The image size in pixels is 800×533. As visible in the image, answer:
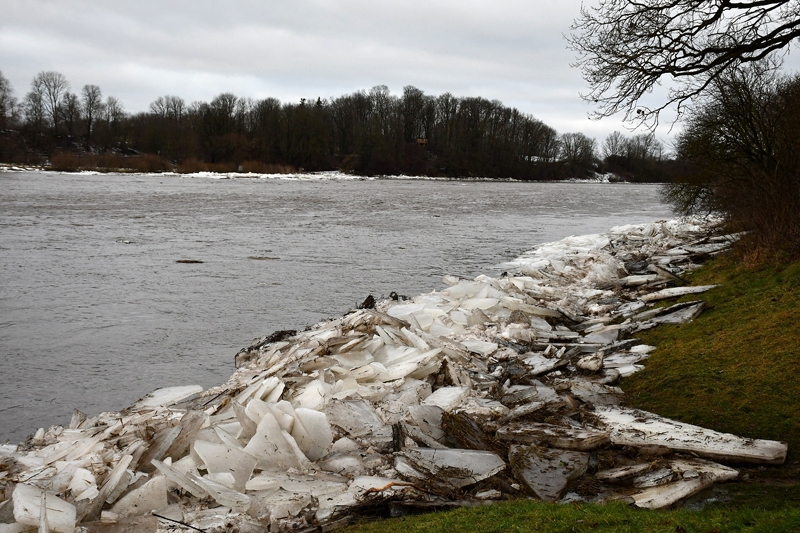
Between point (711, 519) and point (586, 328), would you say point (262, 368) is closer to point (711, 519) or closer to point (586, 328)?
point (586, 328)

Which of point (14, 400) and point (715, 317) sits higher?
point (715, 317)

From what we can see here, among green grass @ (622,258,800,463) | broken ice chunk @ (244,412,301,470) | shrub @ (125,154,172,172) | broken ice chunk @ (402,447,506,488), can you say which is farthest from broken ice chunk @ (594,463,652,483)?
shrub @ (125,154,172,172)

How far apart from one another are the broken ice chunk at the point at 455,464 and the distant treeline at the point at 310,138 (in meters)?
68.9

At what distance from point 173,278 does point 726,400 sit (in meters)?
10.6

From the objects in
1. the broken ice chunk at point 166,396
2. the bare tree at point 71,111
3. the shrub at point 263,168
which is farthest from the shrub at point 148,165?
the broken ice chunk at point 166,396

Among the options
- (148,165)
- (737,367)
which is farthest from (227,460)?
(148,165)

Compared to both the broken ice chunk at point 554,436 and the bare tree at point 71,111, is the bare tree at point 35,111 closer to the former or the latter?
the bare tree at point 71,111

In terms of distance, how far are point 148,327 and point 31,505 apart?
566cm

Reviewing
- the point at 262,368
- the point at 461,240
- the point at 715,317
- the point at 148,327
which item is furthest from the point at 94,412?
the point at 461,240

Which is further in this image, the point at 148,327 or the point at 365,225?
the point at 365,225

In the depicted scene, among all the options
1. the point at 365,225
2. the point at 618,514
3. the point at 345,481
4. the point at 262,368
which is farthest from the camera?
the point at 365,225

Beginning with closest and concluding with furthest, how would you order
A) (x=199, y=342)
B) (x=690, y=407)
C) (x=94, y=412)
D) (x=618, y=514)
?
(x=618, y=514), (x=690, y=407), (x=94, y=412), (x=199, y=342)

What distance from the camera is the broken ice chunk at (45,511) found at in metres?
3.88

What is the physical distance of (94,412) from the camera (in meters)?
6.45
